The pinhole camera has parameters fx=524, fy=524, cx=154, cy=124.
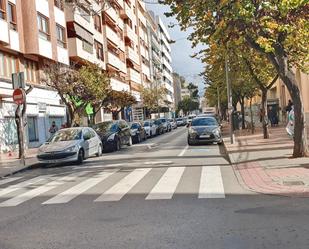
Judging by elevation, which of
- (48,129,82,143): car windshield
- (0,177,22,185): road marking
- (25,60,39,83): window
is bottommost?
(0,177,22,185): road marking

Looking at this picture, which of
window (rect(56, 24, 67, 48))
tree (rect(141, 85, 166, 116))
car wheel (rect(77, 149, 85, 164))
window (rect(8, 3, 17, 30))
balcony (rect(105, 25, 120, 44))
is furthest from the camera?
tree (rect(141, 85, 166, 116))

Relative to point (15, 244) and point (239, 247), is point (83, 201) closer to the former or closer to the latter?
point (15, 244)

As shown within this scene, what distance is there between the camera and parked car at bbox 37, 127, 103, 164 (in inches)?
758

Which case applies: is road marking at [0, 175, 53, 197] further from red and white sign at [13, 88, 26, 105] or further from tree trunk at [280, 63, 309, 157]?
tree trunk at [280, 63, 309, 157]

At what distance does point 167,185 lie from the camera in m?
11.8

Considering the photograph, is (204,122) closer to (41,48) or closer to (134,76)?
(41,48)

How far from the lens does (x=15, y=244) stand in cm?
682

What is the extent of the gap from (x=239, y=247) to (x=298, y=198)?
357 cm

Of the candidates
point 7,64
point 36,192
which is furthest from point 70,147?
point 7,64

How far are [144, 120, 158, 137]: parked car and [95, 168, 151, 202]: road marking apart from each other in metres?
25.2

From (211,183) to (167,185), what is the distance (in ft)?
3.25

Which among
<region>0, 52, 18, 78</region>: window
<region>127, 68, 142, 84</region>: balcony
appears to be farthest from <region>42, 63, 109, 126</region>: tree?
<region>127, 68, 142, 84</region>: balcony

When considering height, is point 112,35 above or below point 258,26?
above

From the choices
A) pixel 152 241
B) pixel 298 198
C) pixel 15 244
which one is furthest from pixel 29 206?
pixel 298 198
